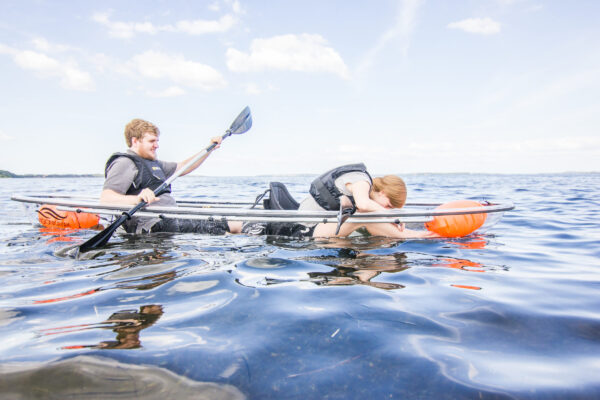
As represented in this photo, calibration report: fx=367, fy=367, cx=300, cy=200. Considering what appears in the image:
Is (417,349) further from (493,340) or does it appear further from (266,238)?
(266,238)

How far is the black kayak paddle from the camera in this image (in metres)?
4.02

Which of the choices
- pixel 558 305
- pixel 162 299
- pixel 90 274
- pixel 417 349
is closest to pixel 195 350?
pixel 162 299

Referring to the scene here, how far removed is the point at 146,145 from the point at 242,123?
2030mm

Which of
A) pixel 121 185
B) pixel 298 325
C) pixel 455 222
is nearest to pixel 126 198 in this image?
pixel 121 185

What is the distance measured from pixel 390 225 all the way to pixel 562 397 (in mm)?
3143

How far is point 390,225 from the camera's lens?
4543 millimetres

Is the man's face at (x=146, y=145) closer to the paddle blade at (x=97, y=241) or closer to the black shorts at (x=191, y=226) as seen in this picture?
the black shorts at (x=191, y=226)

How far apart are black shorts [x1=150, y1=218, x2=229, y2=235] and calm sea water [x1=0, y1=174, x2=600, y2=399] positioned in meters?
1.01

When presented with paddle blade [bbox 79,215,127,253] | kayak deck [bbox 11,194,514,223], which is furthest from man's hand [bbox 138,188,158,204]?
paddle blade [bbox 79,215,127,253]

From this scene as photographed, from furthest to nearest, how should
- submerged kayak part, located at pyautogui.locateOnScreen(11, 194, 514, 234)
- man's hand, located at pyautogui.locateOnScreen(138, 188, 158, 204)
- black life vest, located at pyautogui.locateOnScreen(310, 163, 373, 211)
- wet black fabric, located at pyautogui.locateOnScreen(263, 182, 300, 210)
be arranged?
wet black fabric, located at pyautogui.locateOnScreen(263, 182, 300, 210) → man's hand, located at pyautogui.locateOnScreen(138, 188, 158, 204) → submerged kayak part, located at pyautogui.locateOnScreen(11, 194, 514, 234) → black life vest, located at pyautogui.locateOnScreen(310, 163, 373, 211)

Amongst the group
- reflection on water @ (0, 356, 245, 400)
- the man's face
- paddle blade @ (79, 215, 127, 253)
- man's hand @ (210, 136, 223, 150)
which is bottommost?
reflection on water @ (0, 356, 245, 400)

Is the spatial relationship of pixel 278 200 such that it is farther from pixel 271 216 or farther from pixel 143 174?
pixel 143 174

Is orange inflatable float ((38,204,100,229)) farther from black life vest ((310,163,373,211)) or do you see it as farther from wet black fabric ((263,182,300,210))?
black life vest ((310,163,373,211))

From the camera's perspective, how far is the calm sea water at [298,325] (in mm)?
1511
